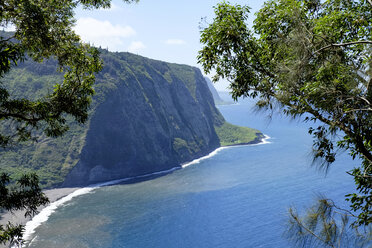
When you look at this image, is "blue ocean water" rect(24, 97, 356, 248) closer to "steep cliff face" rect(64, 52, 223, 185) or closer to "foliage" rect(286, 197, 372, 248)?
"steep cliff face" rect(64, 52, 223, 185)

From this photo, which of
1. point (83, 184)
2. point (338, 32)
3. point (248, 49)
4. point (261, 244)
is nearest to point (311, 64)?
point (338, 32)

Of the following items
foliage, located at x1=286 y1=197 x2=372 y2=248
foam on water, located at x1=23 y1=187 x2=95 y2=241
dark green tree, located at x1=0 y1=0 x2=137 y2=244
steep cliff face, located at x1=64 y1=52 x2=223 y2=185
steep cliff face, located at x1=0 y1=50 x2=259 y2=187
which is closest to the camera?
foliage, located at x1=286 y1=197 x2=372 y2=248

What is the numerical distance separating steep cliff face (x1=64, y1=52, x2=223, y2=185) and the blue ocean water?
41.8 ft

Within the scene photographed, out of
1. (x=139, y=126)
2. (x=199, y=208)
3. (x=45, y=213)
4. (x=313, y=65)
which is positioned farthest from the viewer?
(x=139, y=126)

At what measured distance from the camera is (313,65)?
28.9 feet

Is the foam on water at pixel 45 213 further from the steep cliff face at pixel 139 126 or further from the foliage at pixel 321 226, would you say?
the foliage at pixel 321 226

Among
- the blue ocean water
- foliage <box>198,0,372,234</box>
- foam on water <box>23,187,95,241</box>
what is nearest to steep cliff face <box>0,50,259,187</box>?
foam on water <box>23,187,95,241</box>

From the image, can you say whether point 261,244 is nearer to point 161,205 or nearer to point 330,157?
point 161,205

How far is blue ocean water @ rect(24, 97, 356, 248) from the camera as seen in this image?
6762cm

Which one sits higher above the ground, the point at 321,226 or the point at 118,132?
the point at 118,132

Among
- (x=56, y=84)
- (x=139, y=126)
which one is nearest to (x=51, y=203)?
(x=139, y=126)

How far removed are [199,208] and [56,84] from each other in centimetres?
7932

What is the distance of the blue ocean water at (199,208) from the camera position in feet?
222

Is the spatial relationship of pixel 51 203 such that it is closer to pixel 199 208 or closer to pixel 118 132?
pixel 118 132
